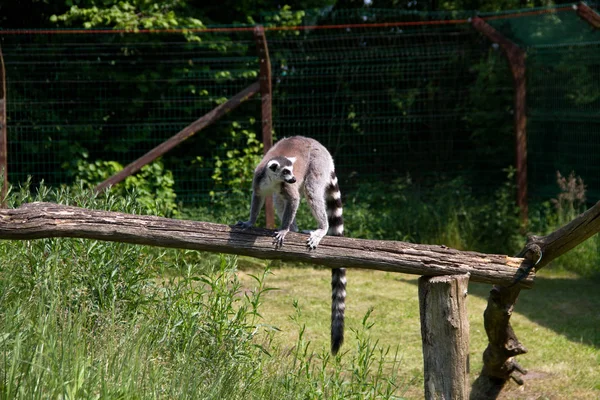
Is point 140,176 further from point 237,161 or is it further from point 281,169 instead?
point 281,169

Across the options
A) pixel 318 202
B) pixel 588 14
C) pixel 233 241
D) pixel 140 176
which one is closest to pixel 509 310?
pixel 318 202

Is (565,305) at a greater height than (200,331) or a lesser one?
lesser

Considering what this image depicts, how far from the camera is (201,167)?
946 cm

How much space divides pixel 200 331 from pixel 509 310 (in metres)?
1.91

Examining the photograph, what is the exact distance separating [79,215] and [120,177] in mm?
4735

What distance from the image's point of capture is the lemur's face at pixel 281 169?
15.6ft

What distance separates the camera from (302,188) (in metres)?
5.20

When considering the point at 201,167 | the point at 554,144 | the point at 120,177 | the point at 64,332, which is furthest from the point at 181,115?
the point at 64,332

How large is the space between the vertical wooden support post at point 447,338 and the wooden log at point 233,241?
11 centimetres

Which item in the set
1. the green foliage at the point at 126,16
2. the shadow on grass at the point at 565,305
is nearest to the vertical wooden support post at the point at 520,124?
the shadow on grass at the point at 565,305

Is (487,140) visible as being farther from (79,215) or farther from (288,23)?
(79,215)

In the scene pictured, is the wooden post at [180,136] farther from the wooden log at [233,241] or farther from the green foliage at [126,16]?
the wooden log at [233,241]

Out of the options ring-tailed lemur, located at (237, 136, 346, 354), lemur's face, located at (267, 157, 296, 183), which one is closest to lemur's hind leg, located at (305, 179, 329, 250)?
ring-tailed lemur, located at (237, 136, 346, 354)

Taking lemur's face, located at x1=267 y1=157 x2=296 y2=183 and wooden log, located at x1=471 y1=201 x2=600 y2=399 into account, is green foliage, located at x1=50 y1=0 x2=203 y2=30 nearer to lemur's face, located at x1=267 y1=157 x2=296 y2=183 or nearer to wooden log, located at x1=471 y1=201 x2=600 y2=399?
lemur's face, located at x1=267 y1=157 x2=296 y2=183
